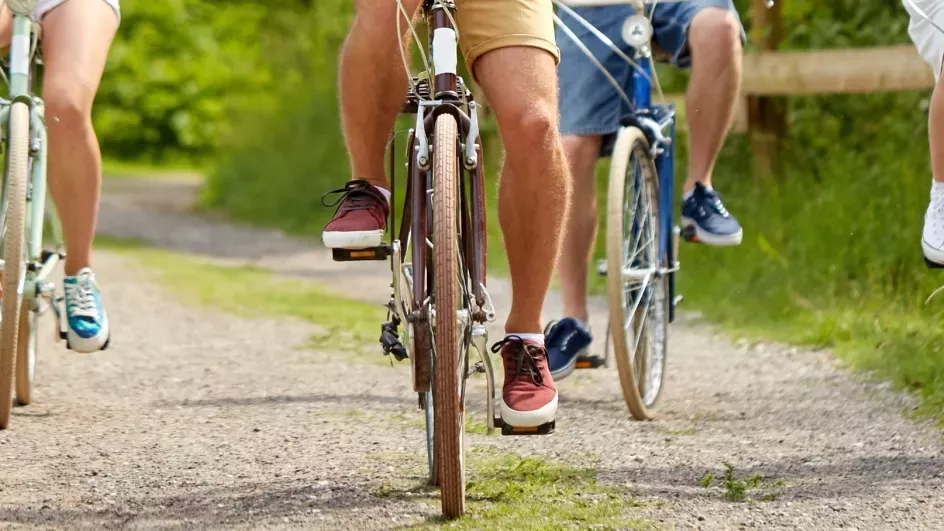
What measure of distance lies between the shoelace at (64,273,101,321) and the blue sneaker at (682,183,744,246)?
1863 millimetres

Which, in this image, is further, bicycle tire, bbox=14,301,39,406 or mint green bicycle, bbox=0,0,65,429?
bicycle tire, bbox=14,301,39,406

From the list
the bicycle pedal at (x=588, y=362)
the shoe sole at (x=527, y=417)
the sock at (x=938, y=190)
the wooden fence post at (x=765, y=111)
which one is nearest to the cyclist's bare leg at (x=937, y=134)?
the sock at (x=938, y=190)

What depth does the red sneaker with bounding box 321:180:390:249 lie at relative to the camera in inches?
142

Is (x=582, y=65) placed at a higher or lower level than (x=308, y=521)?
higher

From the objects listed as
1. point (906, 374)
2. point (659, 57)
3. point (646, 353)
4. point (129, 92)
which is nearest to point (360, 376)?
point (646, 353)

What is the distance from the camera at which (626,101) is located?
16.7 feet

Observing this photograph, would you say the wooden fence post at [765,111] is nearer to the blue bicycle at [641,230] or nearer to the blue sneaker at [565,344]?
the blue bicycle at [641,230]

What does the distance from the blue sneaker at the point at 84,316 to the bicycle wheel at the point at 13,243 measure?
0.95 ft

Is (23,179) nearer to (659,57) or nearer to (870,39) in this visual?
(659,57)

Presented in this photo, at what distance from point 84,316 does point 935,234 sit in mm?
2345

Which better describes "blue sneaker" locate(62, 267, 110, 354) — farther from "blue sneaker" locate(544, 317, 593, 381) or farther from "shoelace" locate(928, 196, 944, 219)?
"shoelace" locate(928, 196, 944, 219)

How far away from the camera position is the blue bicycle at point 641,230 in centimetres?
470

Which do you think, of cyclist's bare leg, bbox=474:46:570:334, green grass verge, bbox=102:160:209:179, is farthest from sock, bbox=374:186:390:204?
green grass verge, bbox=102:160:209:179

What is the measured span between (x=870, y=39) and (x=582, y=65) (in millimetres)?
4295
